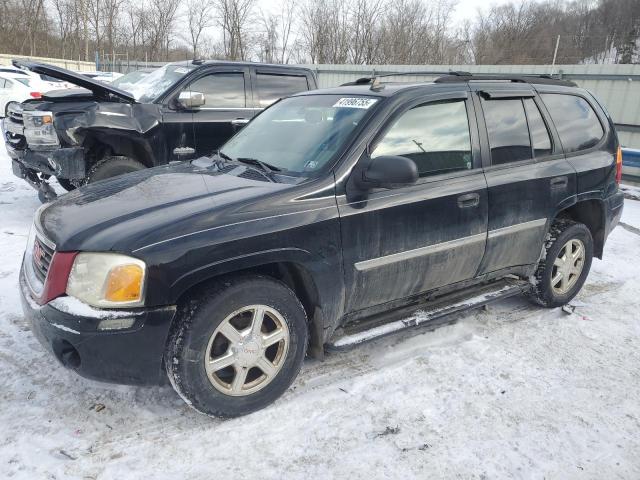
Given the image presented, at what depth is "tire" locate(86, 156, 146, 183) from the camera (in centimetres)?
560

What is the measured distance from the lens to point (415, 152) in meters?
3.16

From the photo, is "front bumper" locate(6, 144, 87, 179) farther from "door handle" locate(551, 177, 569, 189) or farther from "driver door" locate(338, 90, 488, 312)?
"door handle" locate(551, 177, 569, 189)

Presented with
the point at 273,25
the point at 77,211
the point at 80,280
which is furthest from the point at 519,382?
the point at 273,25

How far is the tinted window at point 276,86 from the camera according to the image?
6.80m

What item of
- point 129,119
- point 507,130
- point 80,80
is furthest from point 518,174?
point 80,80

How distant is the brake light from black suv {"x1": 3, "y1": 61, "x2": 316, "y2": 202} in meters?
2.79

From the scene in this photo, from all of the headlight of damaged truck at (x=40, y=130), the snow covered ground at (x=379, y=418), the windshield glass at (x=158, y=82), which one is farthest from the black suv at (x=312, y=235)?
the headlight of damaged truck at (x=40, y=130)

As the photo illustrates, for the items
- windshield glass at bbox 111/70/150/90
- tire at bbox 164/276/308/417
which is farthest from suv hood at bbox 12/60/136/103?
tire at bbox 164/276/308/417

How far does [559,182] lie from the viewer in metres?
3.82

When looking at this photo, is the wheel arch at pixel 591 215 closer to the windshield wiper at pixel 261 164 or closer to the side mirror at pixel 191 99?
the windshield wiper at pixel 261 164

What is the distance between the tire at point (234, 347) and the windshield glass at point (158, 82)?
4.44 m

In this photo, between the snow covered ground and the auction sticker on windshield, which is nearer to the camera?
the snow covered ground

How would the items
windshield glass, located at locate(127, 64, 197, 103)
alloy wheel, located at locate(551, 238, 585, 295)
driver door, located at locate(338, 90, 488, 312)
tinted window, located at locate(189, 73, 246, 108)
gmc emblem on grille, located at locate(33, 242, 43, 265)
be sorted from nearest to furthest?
gmc emblem on grille, located at locate(33, 242, 43, 265)
driver door, located at locate(338, 90, 488, 312)
alloy wheel, located at locate(551, 238, 585, 295)
windshield glass, located at locate(127, 64, 197, 103)
tinted window, located at locate(189, 73, 246, 108)

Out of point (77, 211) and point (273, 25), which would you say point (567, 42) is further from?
point (77, 211)
